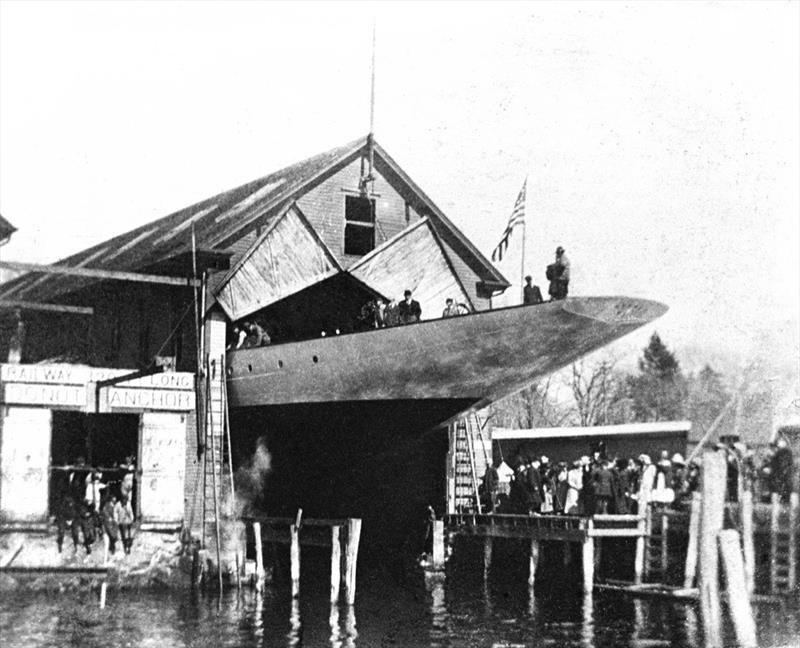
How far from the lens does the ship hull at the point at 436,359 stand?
862 inches

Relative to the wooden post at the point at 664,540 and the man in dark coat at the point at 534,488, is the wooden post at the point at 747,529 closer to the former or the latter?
the wooden post at the point at 664,540

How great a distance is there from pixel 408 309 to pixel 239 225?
4766mm

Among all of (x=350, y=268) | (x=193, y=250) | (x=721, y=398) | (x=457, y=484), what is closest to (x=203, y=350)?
(x=193, y=250)

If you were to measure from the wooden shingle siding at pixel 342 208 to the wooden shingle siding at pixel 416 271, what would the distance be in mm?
890

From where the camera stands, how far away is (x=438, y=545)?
92.0 ft

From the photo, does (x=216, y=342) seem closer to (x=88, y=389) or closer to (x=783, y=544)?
(x=88, y=389)

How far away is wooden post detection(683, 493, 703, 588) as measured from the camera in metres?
21.8

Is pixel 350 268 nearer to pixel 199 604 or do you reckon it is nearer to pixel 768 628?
pixel 199 604

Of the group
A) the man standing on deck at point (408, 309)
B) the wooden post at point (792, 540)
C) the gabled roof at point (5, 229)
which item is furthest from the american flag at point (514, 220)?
the gabled roof at point (5, 229)

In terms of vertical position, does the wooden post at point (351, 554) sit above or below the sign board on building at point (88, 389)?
below

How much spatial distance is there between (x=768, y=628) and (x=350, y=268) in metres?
13.4

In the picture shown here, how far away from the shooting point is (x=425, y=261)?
28.7m

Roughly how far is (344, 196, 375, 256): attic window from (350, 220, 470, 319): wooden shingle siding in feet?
4.31

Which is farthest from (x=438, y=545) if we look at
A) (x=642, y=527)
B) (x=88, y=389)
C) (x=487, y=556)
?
(x=88, y=389)
